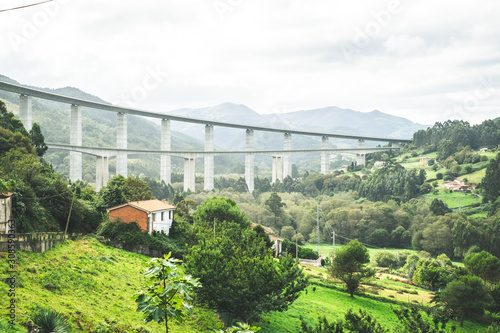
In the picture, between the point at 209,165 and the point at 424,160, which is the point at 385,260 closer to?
the point at 209,165

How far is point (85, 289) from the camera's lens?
50.0ft

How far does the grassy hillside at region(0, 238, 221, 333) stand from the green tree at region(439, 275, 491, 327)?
18186 millimetres

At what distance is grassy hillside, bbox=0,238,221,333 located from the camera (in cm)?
1214

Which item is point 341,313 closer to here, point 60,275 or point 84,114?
point 60,275

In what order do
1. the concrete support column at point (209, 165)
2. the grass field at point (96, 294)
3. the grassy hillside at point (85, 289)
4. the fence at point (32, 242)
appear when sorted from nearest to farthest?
the grassy hillside at point (85, 289) → the grass field at point (96, 294) → the fence at point (32, 242) → the concrete support column at point (209, 165)

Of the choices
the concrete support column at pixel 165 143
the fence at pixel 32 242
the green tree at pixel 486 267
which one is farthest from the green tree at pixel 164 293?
the concrete support column at pixel 165 143

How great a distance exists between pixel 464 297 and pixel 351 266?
7.53 m

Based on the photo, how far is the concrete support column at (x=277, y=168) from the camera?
8291 centimetres

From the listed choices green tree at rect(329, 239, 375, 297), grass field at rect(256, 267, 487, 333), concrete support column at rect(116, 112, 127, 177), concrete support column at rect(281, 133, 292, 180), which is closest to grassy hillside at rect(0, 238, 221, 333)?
grass field at rect(256, 267, 487, 333)

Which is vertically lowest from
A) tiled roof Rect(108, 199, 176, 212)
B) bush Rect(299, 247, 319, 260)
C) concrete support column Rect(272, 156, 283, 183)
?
bush Rect(299, 247, 319, 260)

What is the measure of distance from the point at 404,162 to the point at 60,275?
9545 centimetres

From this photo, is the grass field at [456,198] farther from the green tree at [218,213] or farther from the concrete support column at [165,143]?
the green tree at [218,213]

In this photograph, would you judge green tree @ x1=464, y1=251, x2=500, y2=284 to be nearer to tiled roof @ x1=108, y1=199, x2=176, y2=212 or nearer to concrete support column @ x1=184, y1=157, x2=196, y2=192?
tiled roof @ x1=108, y1=199, x2=176, y2=212

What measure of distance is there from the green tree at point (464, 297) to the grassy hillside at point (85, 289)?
59.7 feet
